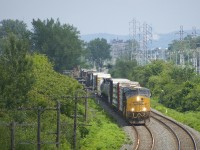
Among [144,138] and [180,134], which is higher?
[180,134]

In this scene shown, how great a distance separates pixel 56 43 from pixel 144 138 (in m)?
66.0

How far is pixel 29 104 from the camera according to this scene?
3481 cm

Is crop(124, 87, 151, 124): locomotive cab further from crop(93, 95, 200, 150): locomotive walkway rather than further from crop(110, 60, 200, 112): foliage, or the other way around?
crop(110, 60, 200, 112): foliage

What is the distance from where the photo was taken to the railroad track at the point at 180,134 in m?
32.6

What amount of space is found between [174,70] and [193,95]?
19.3m

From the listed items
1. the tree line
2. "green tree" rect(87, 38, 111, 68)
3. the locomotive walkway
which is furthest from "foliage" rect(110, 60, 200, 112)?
"green tree" rect(87, 38, 111, 68)

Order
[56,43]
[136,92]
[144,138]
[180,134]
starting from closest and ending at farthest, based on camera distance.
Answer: [144,138] < [180,134] < [136,92] < [56,43]

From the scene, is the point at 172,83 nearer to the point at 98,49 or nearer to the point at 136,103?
the point at 136,103

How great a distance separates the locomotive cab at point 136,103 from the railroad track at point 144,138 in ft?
3.78

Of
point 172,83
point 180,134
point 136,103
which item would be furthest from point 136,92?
point 172,83

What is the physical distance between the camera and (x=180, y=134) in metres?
37.2

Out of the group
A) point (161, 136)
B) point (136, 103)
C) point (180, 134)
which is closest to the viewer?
point (161, 136)

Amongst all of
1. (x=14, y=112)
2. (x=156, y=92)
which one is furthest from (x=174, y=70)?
(x=14, y=112)

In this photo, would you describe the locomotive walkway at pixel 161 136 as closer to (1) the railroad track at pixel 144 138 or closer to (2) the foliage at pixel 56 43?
(1) the railroad track at pixel 144 138
